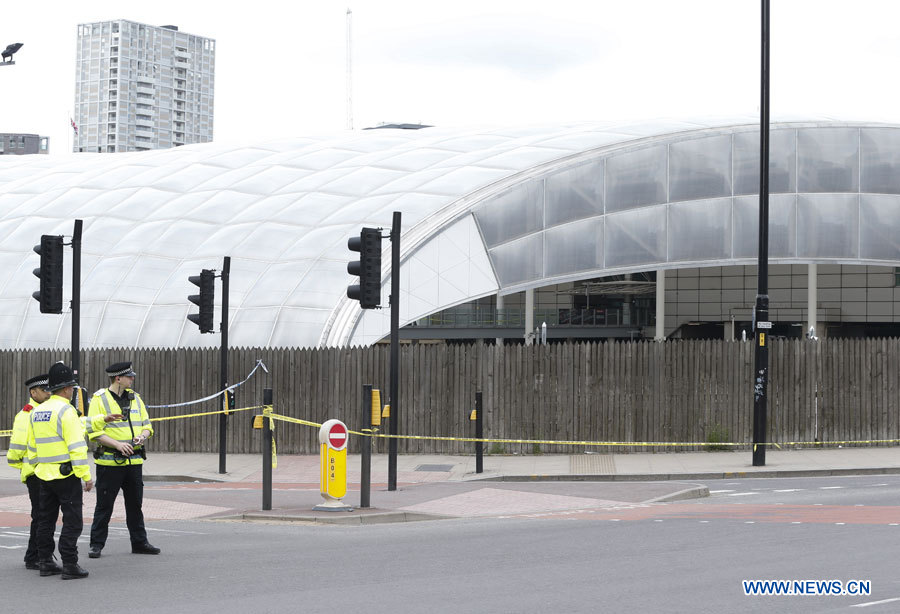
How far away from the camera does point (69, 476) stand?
10422mm

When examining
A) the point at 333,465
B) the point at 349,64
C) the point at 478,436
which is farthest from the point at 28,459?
the point at 349,64

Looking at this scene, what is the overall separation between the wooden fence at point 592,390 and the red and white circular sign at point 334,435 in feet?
29.9

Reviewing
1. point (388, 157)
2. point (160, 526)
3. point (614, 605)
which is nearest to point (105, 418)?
point (160, 526)

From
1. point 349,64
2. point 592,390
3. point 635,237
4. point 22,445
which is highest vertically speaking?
point 349,64

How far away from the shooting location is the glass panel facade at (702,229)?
99.6ft

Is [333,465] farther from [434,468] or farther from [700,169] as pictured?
[700,169]

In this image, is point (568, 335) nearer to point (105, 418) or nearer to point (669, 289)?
point (669, 289)

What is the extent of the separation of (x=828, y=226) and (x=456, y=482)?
15.7 m

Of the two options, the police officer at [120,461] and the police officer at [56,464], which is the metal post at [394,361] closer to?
the police officer at [120,461]

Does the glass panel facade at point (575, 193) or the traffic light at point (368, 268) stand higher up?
the glass panel facade at point (575, 193)

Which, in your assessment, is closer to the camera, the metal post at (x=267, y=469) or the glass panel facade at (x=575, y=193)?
the metal post at (x=267, y=469)

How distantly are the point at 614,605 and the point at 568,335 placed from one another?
129 feet

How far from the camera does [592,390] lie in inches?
941

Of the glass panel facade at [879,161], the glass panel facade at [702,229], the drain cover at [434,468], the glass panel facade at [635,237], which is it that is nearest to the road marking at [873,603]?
the drain cover at [434,468]
